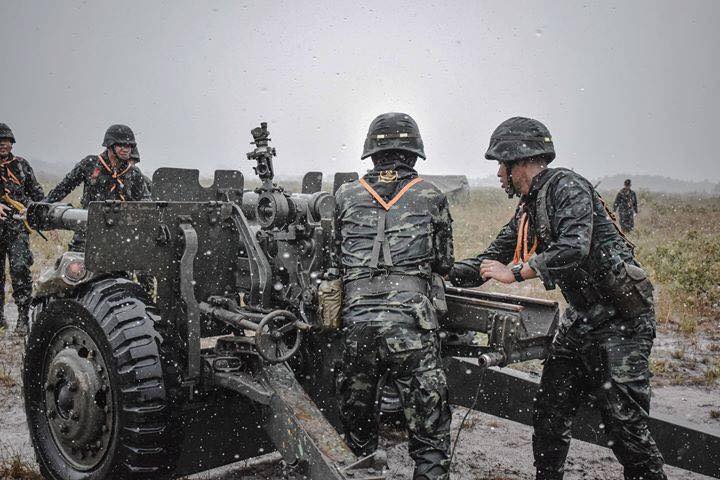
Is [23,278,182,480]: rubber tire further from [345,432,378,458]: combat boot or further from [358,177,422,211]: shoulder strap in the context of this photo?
[358,177,422,211]: shoulder strap

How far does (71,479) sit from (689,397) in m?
5.32

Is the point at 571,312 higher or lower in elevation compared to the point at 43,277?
lower

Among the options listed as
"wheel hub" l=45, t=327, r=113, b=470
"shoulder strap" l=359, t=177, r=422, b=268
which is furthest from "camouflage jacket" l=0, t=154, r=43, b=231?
"shoulder strap" l=359, t=177, r=422, b=268

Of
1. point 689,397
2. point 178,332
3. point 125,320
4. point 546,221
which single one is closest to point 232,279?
point 178,332

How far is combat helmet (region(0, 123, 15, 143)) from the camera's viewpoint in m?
7.79

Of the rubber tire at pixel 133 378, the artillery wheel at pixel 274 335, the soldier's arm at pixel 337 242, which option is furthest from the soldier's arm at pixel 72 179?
the artillery wheel at pixel 274 335

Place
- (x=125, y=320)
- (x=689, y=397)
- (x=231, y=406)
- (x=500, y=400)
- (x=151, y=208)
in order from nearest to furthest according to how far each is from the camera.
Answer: (x=125, y=320)
(x=151, y=208)
(x=231, y=406)
(x=500, y=400)
(x=689, y=397)

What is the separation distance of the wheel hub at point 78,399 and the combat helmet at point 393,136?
6.28 feet

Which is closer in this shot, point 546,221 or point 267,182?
point 546,221

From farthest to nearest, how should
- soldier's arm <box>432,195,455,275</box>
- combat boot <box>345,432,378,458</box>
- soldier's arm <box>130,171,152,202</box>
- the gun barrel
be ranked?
1. soldier's arm <box>130,171,152,202</box>
2. the gun barrel
3. soldier's arm <box>432,195,455,275</box>
4. combat boot <box>345,432,378,458</box>

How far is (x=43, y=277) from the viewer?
3.94 meters

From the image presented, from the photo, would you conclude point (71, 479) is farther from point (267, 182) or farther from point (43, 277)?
point (267, 182)

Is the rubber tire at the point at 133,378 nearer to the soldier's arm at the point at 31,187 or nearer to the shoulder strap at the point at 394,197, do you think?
the shoulder strap at the point at 394,197

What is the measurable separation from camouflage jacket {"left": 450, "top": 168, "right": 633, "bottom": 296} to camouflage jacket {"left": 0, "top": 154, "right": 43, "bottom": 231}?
636 centimetres
